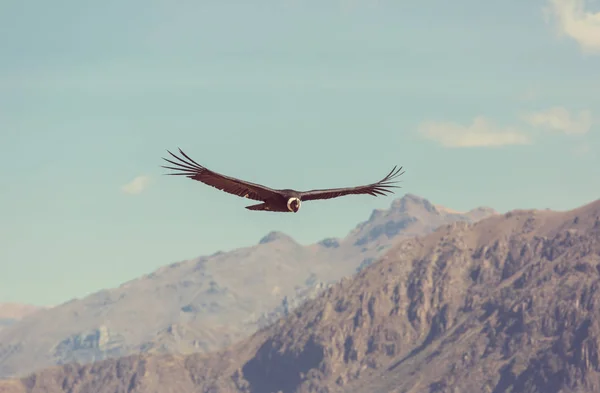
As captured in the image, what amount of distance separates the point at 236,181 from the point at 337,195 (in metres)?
6.00

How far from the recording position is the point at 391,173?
52156 millimetres

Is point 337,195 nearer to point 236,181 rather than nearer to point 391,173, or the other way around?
point 391,173

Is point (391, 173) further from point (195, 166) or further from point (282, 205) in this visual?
point (195, 166)

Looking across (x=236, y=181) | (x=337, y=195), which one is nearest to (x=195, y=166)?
(x=236, y=181)

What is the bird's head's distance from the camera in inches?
1853

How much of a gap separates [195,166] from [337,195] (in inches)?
308

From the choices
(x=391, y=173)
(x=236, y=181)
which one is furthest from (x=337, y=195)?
(x=236, y=181)

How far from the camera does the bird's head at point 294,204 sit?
47062mm

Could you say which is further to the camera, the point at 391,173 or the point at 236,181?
the point at 391,173

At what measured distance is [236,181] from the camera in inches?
1900

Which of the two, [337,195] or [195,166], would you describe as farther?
[337,195]

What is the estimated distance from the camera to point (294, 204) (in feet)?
156

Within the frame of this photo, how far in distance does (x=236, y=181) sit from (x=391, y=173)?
7.95 m

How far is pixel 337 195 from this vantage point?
5225 centimetres
